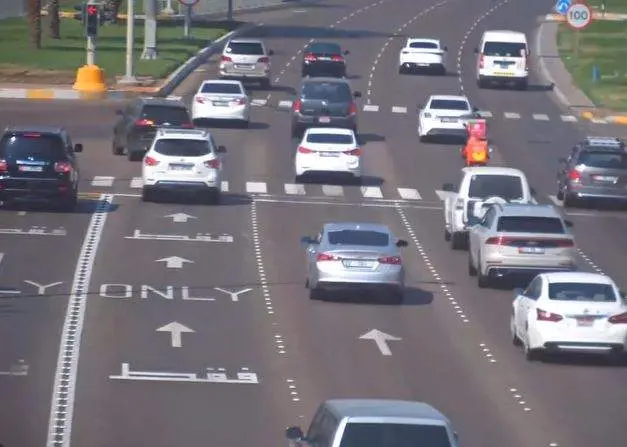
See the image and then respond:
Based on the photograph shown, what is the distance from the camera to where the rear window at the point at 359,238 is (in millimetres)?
29656

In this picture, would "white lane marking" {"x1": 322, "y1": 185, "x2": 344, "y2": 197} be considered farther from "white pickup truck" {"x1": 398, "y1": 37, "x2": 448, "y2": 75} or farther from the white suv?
"white pickup truck" {"x1": 398, "y1": 37, "x2": 448, "y2": 75}

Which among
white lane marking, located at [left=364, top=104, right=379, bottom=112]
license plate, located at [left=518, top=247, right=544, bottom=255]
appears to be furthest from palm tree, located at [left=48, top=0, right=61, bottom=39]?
license plate, located at [left=518, top=247, right=544, bottom=255]

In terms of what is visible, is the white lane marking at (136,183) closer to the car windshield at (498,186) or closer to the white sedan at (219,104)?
the white sedan at (219,104)

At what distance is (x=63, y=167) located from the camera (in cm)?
3694

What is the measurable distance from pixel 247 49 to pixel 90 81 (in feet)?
26.0

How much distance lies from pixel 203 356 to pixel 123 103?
34335 mm

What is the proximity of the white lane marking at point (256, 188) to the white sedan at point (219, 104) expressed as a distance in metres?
9.40

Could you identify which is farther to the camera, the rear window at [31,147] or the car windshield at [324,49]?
the car windshield at [324,49]

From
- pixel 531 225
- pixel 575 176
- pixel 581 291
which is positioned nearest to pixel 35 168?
pixel 531 225

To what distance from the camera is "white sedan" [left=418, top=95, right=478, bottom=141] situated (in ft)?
171

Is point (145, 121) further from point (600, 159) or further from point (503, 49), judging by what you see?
point (503, 49)

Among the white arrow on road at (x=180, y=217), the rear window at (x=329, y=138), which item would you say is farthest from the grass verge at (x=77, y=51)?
the white arrow on road at (x=180, y=217)

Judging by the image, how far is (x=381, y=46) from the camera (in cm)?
A: 8106

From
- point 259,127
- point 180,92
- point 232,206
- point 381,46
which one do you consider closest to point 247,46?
point 180,92
